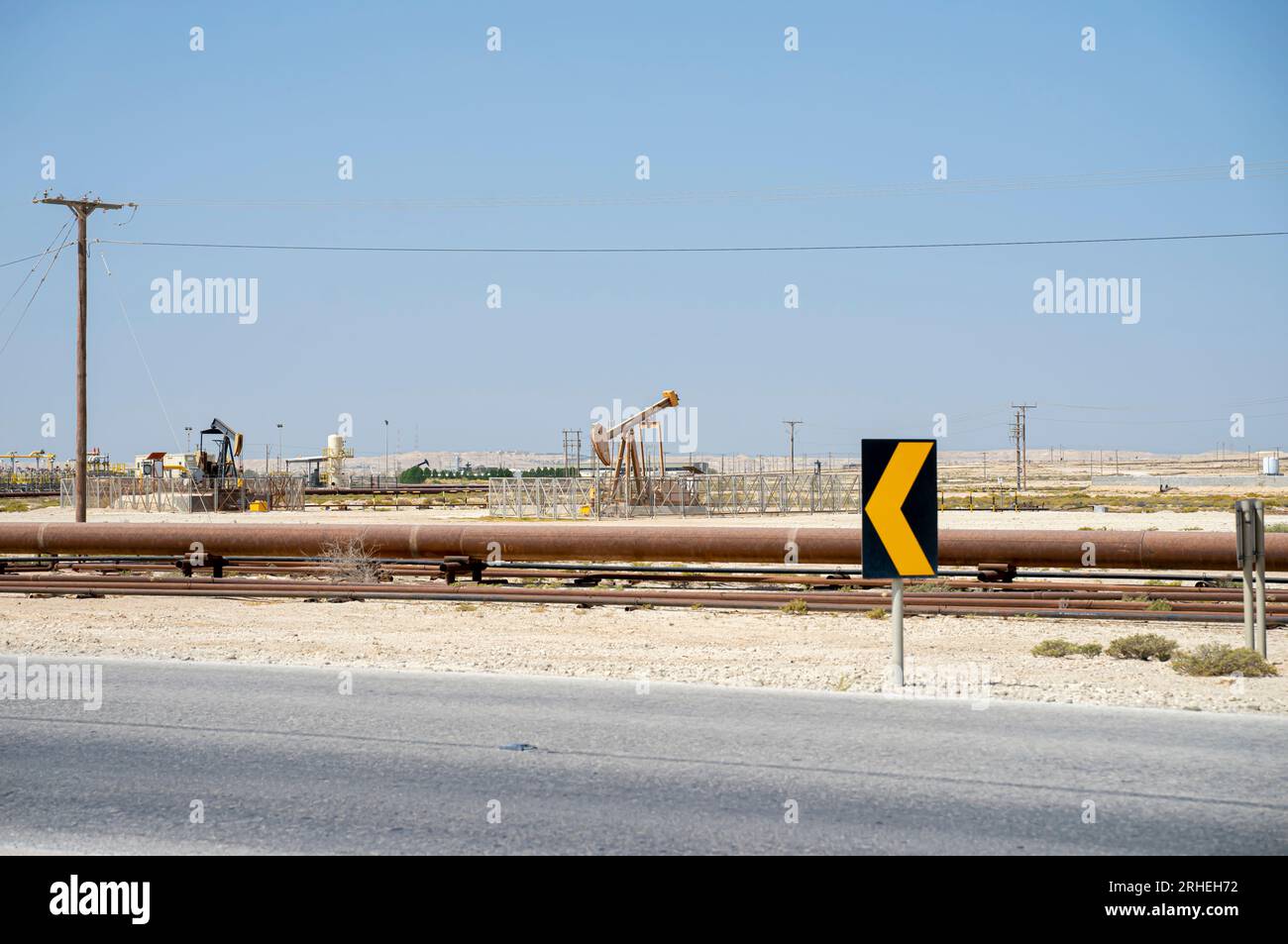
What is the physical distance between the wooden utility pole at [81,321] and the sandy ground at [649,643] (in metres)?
16.9

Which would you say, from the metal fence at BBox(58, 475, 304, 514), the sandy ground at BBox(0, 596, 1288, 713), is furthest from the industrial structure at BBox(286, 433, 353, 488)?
the sandy ground at BBox(0, 596, 1288, 713)

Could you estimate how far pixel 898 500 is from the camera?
32.1ft

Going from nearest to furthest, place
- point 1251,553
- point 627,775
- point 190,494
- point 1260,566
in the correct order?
1. point 627,775
2. point 1251,553
3. point 1260,566
4. point 190,494

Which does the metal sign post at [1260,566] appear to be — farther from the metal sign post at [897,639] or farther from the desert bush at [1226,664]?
the metal sign post at [897,639]

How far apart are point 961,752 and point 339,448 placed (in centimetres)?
10061

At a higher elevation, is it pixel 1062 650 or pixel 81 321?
pixel 81 321

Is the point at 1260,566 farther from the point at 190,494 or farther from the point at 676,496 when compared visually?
the point at 190,494

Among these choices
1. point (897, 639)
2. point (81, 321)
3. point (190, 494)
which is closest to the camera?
point (897, 639)

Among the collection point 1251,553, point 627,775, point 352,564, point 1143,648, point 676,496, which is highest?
point 676,496

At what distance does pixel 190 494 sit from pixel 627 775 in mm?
51662

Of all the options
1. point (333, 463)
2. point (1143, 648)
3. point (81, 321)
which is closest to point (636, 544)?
point (1143, 648)

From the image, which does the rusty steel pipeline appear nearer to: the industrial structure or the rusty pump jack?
the rusty pump jack
